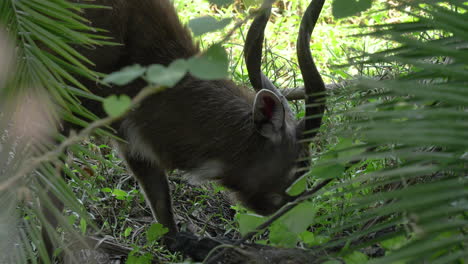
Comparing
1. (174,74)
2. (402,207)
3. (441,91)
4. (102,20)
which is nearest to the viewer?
(174,74)

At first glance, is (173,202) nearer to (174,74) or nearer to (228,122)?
(228,122)

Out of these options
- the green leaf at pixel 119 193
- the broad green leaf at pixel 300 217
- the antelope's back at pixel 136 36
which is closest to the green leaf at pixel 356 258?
the broad green leaf at pixel 300 217

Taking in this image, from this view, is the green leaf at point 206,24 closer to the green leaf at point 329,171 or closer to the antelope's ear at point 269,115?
the green leaf at point 329,171

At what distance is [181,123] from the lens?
3.69 m

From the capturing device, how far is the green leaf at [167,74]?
0.94 meters

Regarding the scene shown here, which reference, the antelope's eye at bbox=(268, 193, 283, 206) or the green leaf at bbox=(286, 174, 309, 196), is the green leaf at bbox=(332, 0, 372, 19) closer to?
the green leaf at bbox=(286, 174, 309, 196)

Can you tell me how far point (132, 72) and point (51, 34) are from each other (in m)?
1.39

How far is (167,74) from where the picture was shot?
3.18 ft

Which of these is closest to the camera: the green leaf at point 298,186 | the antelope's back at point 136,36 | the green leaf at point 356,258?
the green leaf at point 356,258

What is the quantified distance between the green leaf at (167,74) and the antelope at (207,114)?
253cm

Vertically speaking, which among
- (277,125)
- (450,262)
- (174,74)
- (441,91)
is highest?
(174,74)

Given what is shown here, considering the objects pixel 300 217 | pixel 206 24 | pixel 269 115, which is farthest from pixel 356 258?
pixel 269 115

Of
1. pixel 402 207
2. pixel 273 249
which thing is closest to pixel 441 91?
pixel 402 207

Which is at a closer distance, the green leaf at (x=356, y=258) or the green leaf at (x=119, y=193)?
the green leaf at (x=356, y=258)
